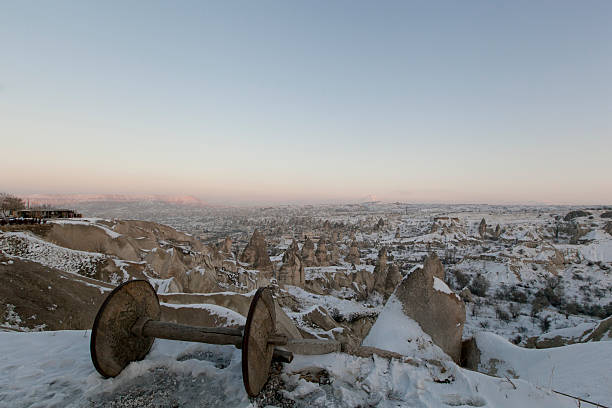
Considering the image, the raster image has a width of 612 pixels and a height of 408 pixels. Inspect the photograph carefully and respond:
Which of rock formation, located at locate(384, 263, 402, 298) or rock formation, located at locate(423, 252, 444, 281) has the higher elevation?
rock formation, located at locate(423, 252, 444, 281)

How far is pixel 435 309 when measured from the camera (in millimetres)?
9953

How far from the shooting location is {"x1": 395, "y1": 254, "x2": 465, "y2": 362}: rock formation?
9664 mm

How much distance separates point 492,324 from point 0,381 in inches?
1639

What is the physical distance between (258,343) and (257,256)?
124 feet

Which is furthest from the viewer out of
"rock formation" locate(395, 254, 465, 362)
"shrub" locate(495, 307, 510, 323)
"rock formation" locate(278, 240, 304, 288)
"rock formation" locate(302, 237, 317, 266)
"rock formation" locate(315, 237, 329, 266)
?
"rock formation" locate(315, 237, 329, 266)

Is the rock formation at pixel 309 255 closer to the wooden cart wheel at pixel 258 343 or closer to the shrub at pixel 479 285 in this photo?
the shrub at pixel 479 285

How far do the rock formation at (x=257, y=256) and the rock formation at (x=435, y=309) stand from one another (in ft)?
96.0

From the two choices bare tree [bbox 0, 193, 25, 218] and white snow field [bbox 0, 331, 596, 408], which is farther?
bare tree [bbox 0, 193, 25, 218]

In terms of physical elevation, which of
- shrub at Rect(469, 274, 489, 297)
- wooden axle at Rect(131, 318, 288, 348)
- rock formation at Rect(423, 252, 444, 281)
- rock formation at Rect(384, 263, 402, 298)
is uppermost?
wooden axle at Rect(131, 318, 288, 348)

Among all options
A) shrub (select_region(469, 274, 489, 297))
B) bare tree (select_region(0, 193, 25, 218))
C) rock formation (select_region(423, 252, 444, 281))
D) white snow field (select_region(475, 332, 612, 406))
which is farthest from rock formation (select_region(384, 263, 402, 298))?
bare tree (select_region(0, 193, 25, 218))

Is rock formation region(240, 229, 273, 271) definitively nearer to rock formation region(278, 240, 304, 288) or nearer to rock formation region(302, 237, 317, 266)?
rock formation region(278, 240, 304, 288)

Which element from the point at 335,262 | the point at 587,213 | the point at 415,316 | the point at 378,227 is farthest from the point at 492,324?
the point at 587,213

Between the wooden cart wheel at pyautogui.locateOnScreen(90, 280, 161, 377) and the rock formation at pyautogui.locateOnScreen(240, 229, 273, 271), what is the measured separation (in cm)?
3501

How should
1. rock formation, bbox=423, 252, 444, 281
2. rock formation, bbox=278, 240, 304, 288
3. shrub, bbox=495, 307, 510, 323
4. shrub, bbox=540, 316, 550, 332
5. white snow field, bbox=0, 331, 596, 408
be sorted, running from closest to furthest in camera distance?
white snow field, bbox=0, 331, 596, 408, rock formation, bbox=423, 252, 444, 281, shrub, bbox=540, 316, 550, 332, rock formation, bbox=278, 240, 304, 288, shrub, bbox=495, 307, 510, 323
